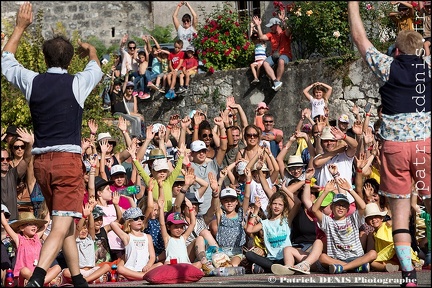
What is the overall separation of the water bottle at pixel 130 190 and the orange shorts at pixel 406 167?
21.0 feet

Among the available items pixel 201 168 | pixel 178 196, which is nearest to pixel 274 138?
pixel 201 168

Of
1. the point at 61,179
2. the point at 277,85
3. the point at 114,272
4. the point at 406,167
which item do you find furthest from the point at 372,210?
the point at 277,85

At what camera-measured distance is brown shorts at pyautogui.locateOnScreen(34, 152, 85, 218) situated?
937cm

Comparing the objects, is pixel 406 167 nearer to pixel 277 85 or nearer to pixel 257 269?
pixel 257 269

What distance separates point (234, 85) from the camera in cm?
2094

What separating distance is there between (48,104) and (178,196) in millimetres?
4782

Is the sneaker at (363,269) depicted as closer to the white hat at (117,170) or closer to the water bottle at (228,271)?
the water bottle at (228,271)

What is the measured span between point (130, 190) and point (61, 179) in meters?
5.75

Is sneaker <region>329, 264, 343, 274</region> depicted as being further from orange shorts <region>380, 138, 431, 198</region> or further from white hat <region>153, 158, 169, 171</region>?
white hat <region>153, 158, 169, 171</region>

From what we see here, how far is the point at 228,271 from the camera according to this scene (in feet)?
41.4

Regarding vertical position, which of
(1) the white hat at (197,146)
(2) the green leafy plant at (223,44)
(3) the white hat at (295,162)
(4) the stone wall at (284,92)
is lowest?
(3) the white hat at (295,162)

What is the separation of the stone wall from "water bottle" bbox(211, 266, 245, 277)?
22.6 feet

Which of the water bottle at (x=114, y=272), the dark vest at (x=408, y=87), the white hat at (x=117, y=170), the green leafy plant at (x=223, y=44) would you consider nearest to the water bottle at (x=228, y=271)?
the water bottle at (x=114, y=272)

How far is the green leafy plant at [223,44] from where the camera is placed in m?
21.2
